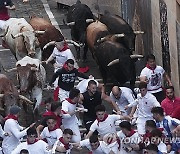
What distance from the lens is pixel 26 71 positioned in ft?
68.9

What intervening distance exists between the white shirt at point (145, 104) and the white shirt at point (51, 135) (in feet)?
6.57

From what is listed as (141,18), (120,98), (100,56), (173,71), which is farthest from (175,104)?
(141,18)

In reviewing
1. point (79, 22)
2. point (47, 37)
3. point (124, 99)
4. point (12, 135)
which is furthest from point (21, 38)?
point (12, 135)

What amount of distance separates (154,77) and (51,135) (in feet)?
11.7

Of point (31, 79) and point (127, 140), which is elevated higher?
point (127, 140)

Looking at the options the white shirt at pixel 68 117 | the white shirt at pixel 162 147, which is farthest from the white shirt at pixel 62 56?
the white shirt at pixel 162 147

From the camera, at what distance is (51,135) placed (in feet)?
57.4

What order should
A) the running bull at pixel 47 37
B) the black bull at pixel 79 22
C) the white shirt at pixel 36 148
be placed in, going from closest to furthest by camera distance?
the white shirt at pixel 36 148 → the running bull at pixel 47 37 → the black bull at pixel 79 22

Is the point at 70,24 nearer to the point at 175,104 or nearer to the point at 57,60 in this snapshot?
the point at 57,60

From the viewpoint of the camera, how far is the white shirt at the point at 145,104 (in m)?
18.3

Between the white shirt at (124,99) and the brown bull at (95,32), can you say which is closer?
the white shirt at (124,99)

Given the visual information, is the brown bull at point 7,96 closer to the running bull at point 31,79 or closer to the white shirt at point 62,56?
the running bull at point 31,79

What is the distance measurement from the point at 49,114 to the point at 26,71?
11.0 ft

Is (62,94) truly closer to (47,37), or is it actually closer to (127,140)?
(127,140)
